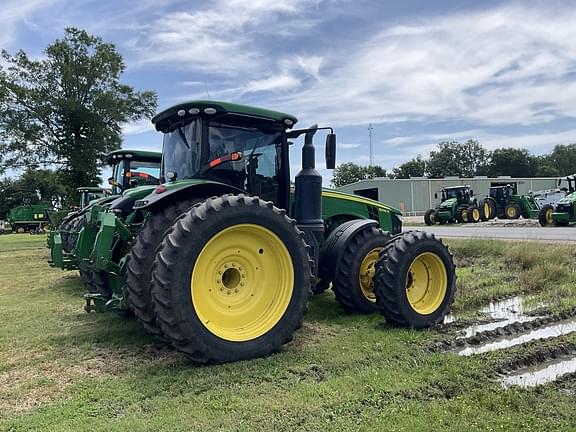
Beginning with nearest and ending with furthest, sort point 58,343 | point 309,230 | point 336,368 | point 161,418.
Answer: point 161,418 → point 336,368 → point 58,343 → point 309,230

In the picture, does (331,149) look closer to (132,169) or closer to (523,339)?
(523,339)

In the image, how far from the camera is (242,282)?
5203mm

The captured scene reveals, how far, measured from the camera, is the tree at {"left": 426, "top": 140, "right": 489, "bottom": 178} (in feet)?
321

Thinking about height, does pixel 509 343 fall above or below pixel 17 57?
below

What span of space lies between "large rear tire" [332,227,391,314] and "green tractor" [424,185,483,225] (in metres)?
26.0

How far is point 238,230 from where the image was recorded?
506cm

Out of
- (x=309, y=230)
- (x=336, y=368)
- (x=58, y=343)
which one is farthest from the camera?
(x=309, y=230)

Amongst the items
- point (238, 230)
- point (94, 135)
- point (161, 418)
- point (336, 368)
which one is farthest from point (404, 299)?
point (94, 135)

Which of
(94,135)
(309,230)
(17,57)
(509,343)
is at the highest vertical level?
(17,57)

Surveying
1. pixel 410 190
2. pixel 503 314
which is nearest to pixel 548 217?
pixel 503 314

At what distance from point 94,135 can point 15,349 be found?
92.9 feet

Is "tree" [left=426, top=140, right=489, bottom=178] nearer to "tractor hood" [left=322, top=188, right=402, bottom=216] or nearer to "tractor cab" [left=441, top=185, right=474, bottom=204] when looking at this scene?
"tractor cab" [left=441, top=185, right=474, bottom=204]

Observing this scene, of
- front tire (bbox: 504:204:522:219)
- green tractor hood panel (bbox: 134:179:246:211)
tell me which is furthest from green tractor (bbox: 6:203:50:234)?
green tractor hood panel (bbox: 134:179:246:211)

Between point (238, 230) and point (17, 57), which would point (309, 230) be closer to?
point (238, 230)
